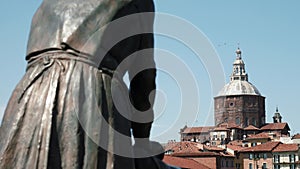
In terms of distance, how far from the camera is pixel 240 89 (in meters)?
123

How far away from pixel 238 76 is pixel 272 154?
128ft

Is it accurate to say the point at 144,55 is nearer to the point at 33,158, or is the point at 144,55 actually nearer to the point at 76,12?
the point at 76,12

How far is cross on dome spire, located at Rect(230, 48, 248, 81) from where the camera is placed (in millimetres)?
126875

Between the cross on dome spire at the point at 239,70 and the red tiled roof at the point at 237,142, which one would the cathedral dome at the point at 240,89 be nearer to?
the cross on dome spire at the point at 239,70

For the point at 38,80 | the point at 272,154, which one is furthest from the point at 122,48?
the point at 272,154

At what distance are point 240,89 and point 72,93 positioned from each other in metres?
121

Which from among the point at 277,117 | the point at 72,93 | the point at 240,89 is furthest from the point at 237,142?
the point at 72,93

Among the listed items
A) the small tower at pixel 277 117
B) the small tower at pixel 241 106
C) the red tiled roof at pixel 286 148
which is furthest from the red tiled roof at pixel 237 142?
the small tower at pixel 277 117

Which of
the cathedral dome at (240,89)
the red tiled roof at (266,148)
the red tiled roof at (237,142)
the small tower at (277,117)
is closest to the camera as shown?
the red tiled roof at (266,148)

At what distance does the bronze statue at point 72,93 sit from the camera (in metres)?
2.69

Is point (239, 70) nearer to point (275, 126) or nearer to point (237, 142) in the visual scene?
point (275, 126)

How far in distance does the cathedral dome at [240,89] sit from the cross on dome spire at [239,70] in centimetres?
213

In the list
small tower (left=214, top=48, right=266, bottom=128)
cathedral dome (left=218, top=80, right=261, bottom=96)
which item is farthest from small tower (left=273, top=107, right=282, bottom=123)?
cathedral dome (left=218, top=80, right=261, bottom=96)

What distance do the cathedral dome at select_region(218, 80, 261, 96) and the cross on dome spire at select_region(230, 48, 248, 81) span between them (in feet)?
6.98
